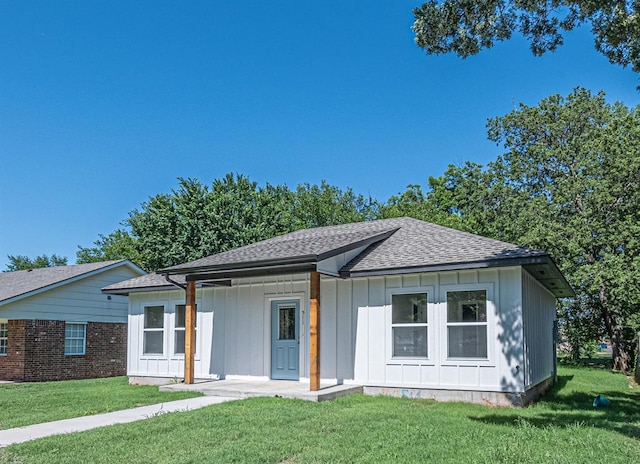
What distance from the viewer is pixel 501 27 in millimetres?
8109

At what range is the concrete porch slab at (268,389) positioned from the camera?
1065 cm

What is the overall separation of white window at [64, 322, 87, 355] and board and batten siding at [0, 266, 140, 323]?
0.28 meters

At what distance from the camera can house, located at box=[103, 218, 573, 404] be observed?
423 inches

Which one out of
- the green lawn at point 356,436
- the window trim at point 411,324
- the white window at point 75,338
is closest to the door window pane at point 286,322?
the window trim at point 411,324

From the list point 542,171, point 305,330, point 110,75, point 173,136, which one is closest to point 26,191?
point 173,136

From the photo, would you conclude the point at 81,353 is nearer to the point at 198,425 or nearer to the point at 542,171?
the point at 198,425

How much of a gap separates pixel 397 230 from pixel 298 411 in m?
7.01

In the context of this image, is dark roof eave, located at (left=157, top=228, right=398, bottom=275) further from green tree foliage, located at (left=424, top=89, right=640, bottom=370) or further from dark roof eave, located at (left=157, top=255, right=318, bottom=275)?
green tree foliage, located at (left=424, top=89, right=640, bottom=370)

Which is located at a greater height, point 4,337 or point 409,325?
point 409,325

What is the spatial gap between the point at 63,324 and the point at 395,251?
44.6 feet

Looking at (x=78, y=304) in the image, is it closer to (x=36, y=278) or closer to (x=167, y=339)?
(x=36, y=278)

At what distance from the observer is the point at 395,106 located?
21.8 meters

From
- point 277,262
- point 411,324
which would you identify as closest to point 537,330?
point 411,324

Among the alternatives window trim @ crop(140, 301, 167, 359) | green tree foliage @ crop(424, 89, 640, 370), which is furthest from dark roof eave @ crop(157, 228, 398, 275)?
green tree foliage @ crop(424, 89, 640, 370)
